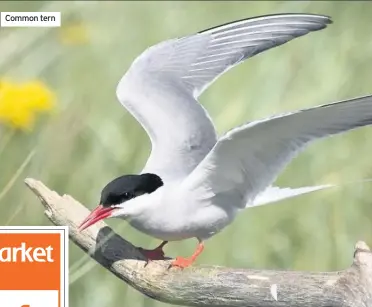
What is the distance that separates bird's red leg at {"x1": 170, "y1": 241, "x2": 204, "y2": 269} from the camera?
1684mm

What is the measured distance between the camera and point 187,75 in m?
1.77

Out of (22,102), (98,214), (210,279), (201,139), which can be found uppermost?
(22,102)

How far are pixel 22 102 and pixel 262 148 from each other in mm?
517

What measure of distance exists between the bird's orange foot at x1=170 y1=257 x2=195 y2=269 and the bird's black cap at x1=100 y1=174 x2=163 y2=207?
17 centimetres

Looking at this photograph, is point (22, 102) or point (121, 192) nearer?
point (121, 192)

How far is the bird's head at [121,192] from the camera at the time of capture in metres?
1.57

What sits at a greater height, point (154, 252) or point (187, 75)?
point (187, 75)

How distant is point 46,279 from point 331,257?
556 mm

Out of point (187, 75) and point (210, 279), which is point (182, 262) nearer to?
point (210, 279)

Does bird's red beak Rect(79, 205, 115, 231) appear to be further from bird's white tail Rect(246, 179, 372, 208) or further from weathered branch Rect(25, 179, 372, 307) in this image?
bird's white tail Rect(246, 179, 372, 208)

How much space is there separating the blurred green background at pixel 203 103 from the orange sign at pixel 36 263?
2 centimetres

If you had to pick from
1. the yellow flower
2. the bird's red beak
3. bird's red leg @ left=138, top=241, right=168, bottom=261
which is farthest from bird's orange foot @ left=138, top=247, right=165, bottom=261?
the yellow flower

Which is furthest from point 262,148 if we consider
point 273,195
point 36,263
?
point 36,263

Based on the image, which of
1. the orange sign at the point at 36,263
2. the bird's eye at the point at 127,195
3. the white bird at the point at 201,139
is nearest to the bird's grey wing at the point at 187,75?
the white bird at the point at 201,139
